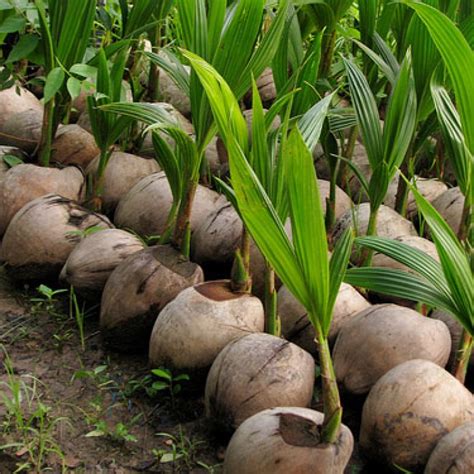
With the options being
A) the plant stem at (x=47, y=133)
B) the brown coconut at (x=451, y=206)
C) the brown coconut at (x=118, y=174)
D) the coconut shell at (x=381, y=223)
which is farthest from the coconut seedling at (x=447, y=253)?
the plant stem at (x=47, y=133)

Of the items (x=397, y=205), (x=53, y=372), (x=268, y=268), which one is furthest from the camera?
(x=397, y=205)

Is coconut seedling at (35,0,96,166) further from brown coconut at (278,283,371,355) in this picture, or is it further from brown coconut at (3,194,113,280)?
brown coconut at (278,283,371,355)

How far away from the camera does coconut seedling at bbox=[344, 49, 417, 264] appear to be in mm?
2418

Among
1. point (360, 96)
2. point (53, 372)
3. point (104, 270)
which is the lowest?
point (53, 372)

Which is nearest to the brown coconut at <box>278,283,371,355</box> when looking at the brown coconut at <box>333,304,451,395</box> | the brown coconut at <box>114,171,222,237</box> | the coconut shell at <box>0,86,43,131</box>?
the brown coconut at <box>333,304,451,395</box>

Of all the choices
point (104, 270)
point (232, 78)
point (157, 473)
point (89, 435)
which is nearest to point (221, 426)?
point (157, 473)

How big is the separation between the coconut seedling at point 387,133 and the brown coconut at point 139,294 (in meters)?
0.53

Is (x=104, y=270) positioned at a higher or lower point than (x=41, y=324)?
higher

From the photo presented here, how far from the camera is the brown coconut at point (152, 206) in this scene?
287 cm

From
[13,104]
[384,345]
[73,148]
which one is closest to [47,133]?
[73,148]

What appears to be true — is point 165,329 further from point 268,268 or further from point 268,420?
point 268,420

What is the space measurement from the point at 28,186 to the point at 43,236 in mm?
287

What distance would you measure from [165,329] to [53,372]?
1.18ft

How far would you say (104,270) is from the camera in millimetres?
2617
